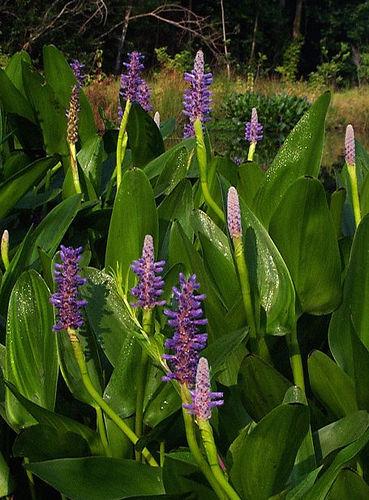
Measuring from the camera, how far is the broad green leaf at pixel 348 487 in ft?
2.82

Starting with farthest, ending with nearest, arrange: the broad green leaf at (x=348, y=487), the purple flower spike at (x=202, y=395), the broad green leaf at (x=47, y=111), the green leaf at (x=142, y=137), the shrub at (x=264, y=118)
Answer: the shrub at (x=264, y=118)
the broad green leaf at (x=47, y=111)
the green leaf at (x=142, y=137)
the broad green leaf at (x=348, y=487)
the purple flower spike at (x=202, y=395)

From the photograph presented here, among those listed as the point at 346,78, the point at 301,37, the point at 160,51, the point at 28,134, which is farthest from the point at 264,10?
the point at 28,134

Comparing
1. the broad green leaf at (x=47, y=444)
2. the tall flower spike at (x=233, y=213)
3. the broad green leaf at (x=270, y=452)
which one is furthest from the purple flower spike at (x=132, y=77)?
the broad green leaf at (x=270, y=452)

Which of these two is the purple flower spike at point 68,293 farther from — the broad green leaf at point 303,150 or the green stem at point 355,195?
the green stem at point 355,195

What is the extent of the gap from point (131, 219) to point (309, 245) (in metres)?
0.28

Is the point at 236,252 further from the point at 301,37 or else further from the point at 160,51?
the point at 301,37

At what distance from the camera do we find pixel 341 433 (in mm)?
960

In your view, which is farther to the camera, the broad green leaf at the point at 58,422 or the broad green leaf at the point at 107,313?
the broad green leaf at the point at 107,313

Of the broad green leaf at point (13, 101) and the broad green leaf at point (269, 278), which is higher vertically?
the broad green leaf at point (13, 101)

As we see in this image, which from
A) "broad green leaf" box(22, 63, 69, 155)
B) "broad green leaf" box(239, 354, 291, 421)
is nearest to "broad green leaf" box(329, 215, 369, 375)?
"broad green leaf" box(239, 354, 291, 421)

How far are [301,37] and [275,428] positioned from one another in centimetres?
2574

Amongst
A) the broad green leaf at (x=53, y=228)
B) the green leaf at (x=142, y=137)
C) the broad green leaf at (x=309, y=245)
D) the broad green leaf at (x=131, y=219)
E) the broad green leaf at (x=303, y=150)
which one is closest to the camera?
the broad green leaf at (x=309, y=245)

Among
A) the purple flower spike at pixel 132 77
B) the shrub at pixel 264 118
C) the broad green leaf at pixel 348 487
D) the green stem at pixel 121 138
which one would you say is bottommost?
the broad green leaf at pixel 348 487

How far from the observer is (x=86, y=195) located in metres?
A: 1.78
